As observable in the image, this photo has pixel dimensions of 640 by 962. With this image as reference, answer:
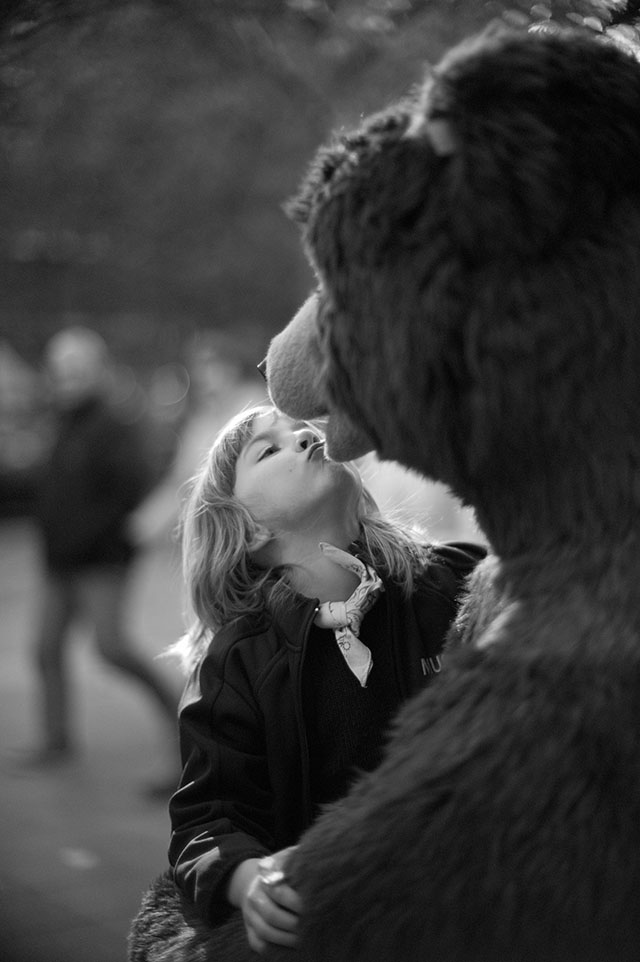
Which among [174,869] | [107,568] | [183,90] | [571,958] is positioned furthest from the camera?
[183,90]

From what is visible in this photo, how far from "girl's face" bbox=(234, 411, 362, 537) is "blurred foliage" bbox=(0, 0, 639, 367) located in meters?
0.75

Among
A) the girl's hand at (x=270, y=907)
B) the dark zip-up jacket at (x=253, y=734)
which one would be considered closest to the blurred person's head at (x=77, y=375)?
the dark zip-up jacket at (x=253, y=734)

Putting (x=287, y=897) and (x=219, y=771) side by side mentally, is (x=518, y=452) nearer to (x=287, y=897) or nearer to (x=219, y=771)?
(x=287, y=897)

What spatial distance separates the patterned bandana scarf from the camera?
5.58 ft

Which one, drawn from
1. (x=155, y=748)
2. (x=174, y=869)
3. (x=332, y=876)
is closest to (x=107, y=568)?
(x=155, y=748)

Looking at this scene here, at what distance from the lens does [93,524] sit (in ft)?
17.0

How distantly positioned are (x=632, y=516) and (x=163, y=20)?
6.56 ft

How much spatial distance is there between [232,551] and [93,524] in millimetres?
3456

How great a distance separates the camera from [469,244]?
117 cm

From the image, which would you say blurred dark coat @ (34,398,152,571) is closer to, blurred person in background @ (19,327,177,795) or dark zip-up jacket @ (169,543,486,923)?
blurred person in background @ (19,327,177,795)

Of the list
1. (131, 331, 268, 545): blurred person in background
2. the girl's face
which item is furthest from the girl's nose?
(131, 331, 268, 545): blurred person in background

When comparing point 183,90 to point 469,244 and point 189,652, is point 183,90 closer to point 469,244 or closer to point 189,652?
point 189,652

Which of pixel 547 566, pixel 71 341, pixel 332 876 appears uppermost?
pixel 547 566

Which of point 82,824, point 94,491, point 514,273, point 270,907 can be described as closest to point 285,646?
point 270,907
